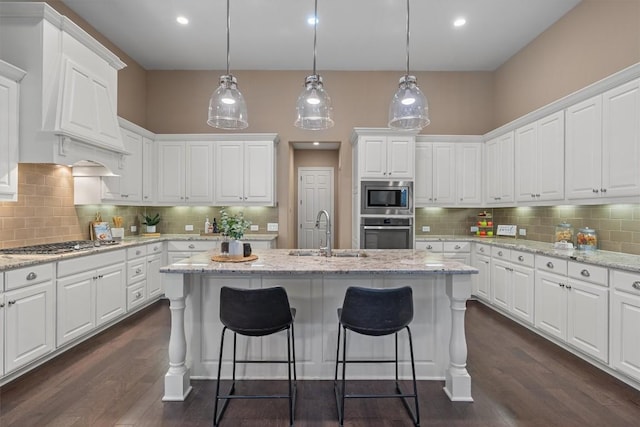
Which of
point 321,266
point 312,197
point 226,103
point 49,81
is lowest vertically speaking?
point 321,266

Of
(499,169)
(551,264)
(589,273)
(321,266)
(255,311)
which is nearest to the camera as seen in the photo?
(255,311)

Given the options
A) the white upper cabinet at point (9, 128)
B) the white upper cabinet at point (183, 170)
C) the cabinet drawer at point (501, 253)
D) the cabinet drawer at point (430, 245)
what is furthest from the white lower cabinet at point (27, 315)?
the cabinet drawer at point (501, 253)

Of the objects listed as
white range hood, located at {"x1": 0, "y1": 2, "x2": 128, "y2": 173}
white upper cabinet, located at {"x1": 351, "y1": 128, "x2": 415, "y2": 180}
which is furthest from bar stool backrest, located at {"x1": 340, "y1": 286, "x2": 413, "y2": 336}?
white range hood, located at {"x1": 0, "y1": 2, "x2": 128, "y2": 173}

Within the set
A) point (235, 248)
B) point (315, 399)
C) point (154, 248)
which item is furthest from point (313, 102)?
point (154, 248)

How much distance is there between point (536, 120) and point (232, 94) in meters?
3.59

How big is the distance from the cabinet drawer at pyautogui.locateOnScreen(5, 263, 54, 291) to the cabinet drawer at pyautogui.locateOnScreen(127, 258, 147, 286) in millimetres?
1177

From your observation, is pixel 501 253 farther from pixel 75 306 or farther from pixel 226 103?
pixel 75 306

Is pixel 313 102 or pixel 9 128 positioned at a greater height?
pixel 313 102

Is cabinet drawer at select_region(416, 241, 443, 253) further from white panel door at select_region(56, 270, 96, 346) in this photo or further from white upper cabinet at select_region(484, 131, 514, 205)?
white panel door at select_region(56, 270, 96, 346)

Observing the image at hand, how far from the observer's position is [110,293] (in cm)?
346

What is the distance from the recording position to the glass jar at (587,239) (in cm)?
322

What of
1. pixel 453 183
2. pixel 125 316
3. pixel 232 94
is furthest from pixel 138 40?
pixel 453 183

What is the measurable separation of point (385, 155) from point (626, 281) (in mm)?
2958

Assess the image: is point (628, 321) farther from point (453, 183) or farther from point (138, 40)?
point (138, 40)
